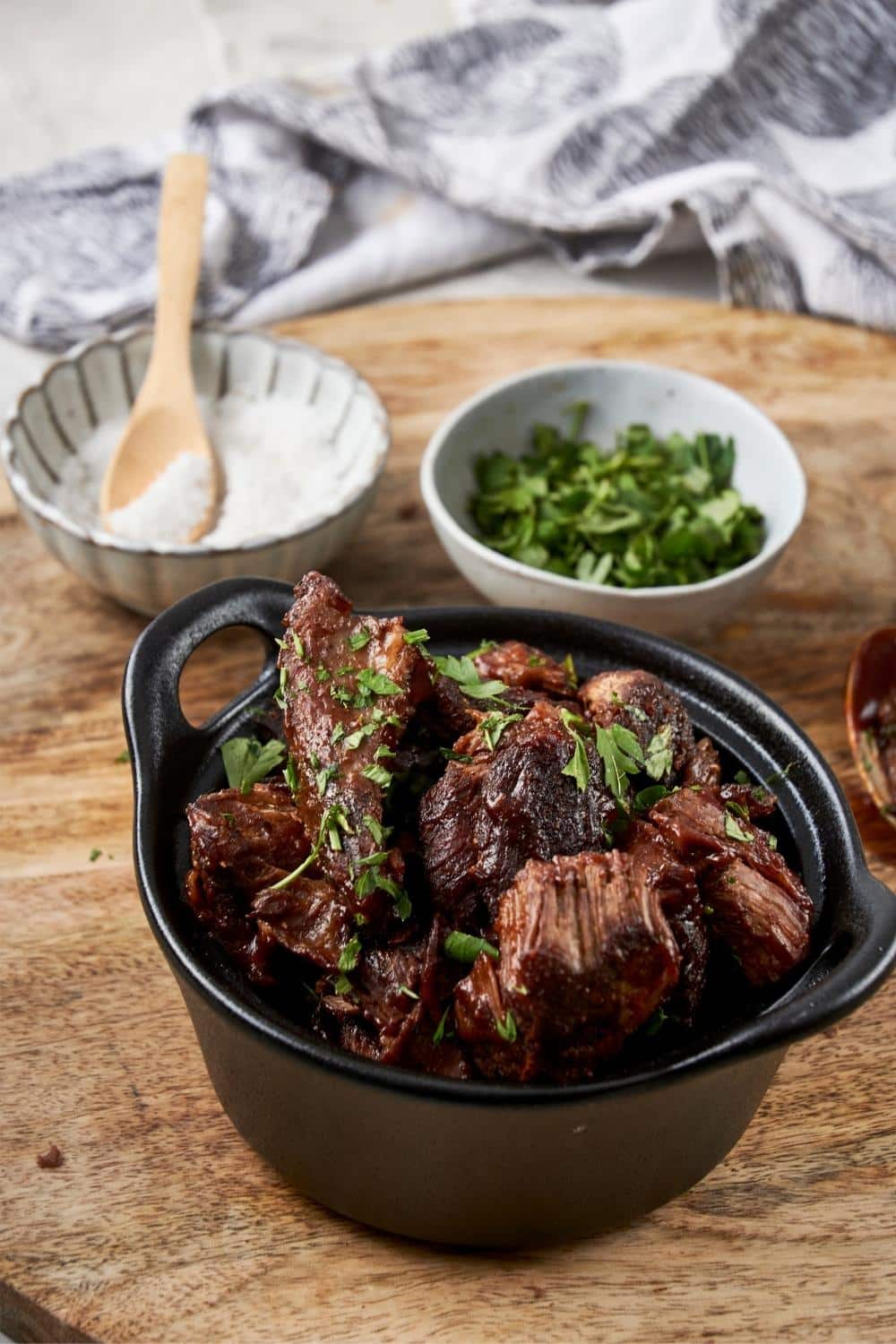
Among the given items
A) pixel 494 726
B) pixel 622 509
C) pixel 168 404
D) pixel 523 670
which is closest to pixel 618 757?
pixel 494 726

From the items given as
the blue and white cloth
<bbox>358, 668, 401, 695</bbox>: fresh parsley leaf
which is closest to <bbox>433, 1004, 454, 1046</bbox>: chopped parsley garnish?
<bbox>358, 668, 401, 695</bbox>: fresh parsley leaf

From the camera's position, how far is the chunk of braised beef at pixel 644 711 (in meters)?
2.18

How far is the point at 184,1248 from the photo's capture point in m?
2.08

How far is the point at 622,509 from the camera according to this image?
327cm

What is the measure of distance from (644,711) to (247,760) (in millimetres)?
651

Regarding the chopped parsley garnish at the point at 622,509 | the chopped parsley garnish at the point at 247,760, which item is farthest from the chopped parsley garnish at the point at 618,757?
the chopped parsley garnish at the point at 622,509

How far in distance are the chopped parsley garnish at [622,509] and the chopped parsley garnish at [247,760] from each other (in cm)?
111

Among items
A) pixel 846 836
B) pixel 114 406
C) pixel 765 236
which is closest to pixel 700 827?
pixel 846 836

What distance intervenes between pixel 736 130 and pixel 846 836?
10.8 ft

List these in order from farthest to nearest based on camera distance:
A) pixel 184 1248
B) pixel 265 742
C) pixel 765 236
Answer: pixel 765 236 < pixel 265 742 < pixel 184 1248

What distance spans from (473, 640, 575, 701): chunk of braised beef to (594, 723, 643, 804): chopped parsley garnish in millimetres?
192

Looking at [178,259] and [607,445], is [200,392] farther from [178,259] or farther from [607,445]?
[607,445]

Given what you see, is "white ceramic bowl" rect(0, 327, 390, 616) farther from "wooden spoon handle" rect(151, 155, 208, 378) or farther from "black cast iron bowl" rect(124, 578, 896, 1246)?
"black cast iron bowl" rect(124, 578, 896, 1246)

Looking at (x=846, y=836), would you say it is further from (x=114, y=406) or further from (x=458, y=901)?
(x=114, y=406)
